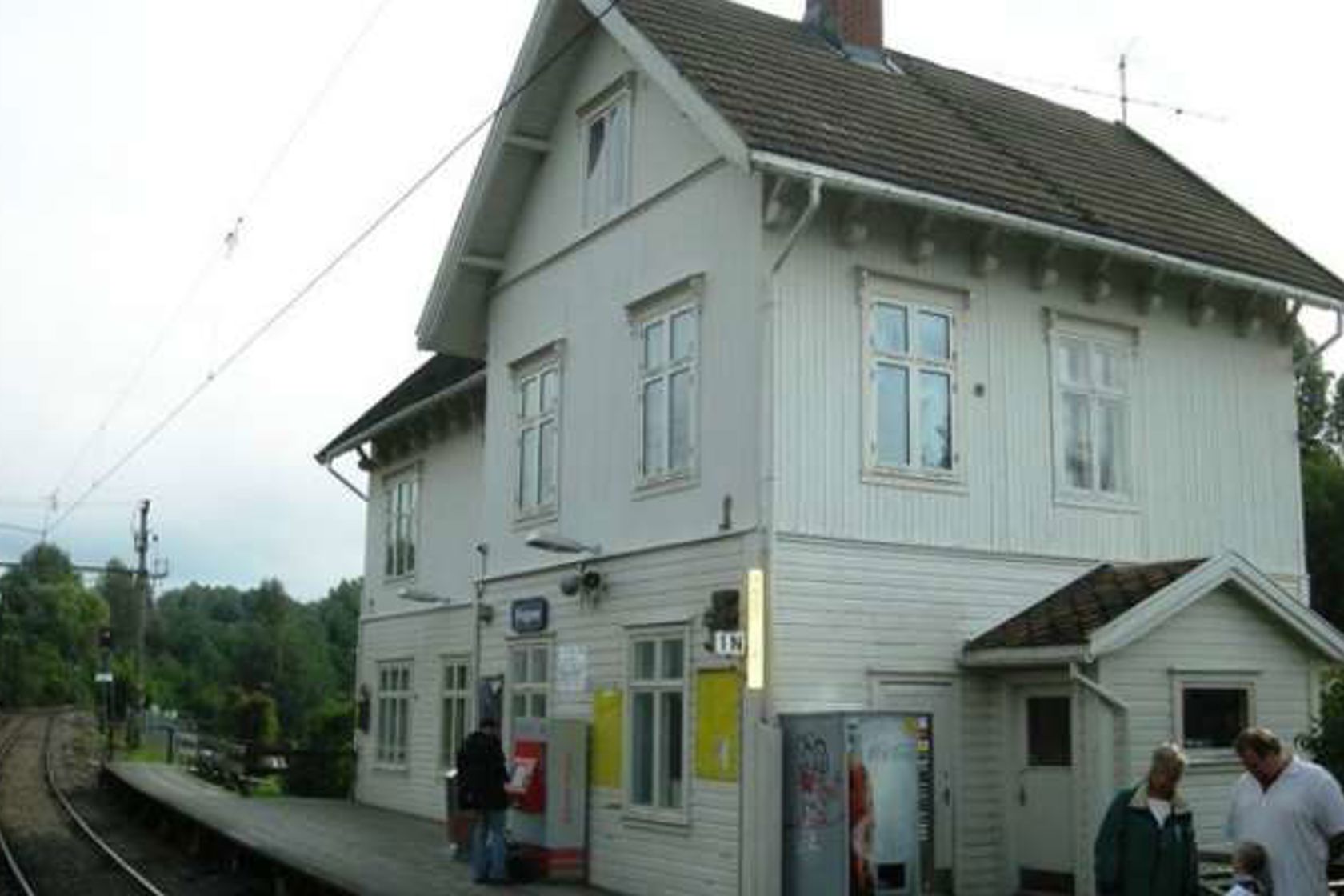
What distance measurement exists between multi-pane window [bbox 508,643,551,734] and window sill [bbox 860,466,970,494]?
4805 mm

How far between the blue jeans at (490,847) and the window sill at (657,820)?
1201 mm

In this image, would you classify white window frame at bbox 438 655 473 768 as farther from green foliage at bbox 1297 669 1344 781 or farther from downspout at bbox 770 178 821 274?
green foliage at bbox 1297 669 1344 781

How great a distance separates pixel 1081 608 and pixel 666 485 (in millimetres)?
3941

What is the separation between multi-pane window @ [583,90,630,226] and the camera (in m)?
16.3

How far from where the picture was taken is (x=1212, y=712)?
14023mm

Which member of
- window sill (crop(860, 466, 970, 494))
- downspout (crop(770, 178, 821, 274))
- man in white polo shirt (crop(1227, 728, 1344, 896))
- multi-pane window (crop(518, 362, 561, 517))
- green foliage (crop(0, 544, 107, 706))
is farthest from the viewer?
green foliage (crop(0, 544, 107, 706))

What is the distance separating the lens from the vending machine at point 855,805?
1206cm

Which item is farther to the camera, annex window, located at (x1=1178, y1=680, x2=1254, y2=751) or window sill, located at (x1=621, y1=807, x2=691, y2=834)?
window sill, located at (x1=621, y1=807, x2=691, y2=834)

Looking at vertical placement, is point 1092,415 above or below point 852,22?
below

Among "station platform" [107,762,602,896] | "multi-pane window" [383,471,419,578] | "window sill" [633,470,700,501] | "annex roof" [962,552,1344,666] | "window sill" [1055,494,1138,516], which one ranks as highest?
"multi-pane window" [383,471,419,578]

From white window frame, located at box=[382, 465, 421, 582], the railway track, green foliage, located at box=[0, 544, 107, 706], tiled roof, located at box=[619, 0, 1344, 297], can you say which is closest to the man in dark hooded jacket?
the railway track

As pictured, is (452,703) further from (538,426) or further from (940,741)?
(940,741)

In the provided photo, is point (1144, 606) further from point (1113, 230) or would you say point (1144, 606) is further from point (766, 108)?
point (766, 108)

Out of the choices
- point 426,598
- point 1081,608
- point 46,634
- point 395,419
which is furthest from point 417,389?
point 46,634
